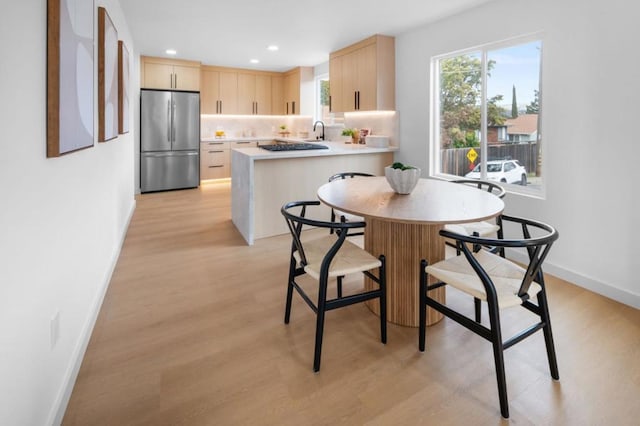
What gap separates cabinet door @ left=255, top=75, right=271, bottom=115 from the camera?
816 centimetres

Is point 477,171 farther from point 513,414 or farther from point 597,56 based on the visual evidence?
point 513,414

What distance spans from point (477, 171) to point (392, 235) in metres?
2.27

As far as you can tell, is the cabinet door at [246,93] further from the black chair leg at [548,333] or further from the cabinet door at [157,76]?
the black chair leg at [548,333]

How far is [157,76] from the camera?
6.75 metres

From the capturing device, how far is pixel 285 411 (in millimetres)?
1601

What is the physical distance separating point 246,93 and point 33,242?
7265 mm

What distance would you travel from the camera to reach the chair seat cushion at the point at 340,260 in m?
1.94

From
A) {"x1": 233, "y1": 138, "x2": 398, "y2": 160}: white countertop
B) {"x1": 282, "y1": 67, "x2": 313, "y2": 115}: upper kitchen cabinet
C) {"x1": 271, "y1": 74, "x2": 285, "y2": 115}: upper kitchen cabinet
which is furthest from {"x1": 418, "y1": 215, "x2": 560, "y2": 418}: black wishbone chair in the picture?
{"x1": 271, "y1": 74, "x2": 285, "y2": 115}: upper kitchen cabinet

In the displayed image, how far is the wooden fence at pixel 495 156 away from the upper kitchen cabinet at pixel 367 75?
43.9 inches

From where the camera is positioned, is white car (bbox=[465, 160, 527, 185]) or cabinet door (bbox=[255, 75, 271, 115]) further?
cabinet door (bbox=[255, 75, 271, 115])

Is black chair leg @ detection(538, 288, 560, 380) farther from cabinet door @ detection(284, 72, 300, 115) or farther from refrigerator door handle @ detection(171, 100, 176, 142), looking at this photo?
cabinet door @ detection(284, 72, 300, 115)

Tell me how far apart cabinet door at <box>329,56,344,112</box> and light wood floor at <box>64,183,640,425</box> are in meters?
3.58

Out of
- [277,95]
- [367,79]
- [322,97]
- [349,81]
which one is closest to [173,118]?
[277,95]

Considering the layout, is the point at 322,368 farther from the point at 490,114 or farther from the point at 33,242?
the point at 490,114
